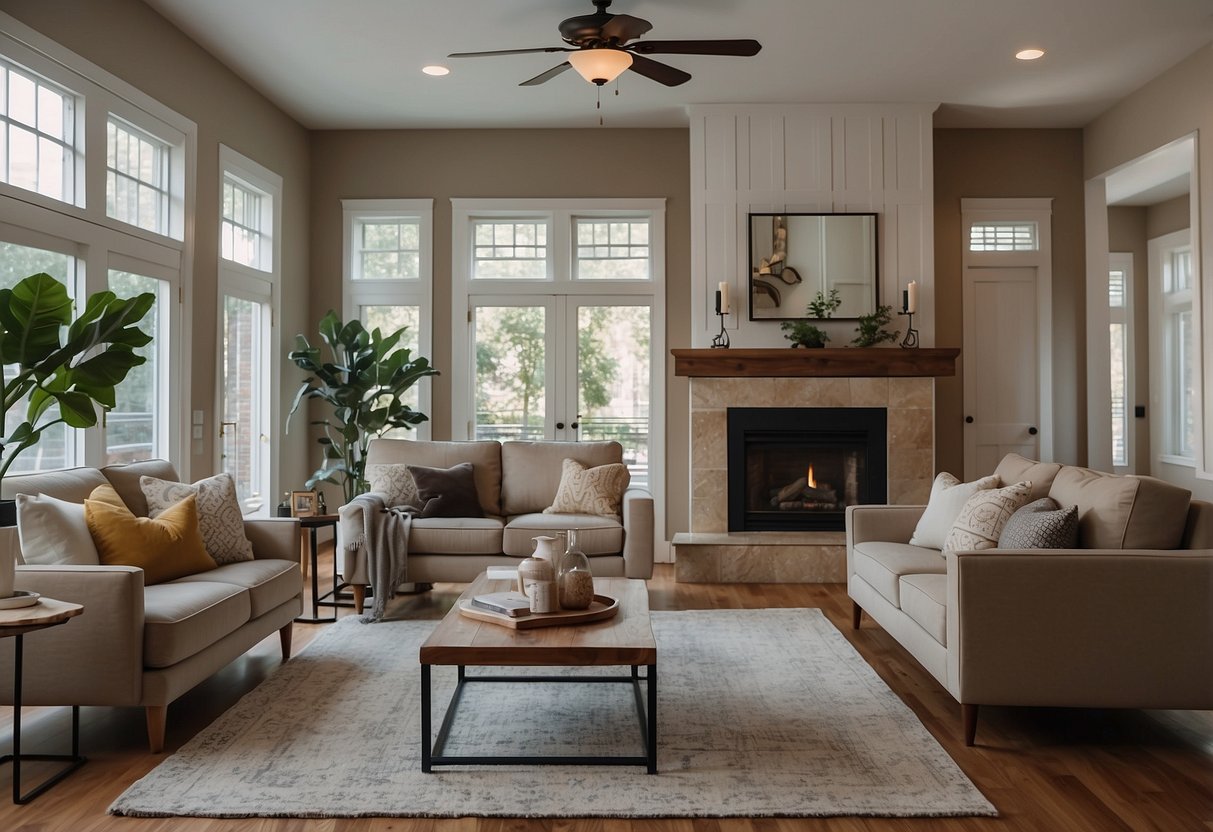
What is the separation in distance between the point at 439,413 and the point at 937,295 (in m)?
3.77

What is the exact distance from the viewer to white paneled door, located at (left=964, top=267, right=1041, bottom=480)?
6676 mm

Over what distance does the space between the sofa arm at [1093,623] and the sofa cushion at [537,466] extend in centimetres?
288

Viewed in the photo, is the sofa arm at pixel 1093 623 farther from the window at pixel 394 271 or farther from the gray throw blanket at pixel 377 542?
the window at pixel 394 271

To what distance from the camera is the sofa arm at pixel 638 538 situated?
16.0 ft

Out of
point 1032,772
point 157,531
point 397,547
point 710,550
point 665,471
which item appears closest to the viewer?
point 1032,772

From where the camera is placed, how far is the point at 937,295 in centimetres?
669

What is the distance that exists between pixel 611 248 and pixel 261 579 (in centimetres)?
401

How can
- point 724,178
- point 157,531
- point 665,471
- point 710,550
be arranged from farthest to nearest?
point 665,471
point 724,178
point 710,550
point 157,531

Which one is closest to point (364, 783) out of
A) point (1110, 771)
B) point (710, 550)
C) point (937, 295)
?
point (1110, 771)

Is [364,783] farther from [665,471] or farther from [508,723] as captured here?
[665,471]

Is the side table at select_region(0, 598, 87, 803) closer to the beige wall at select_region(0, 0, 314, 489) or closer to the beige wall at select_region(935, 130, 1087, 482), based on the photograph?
the beige wall at select_region(0, 0, 314, 489)

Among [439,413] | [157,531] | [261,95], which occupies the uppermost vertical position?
[261,95]

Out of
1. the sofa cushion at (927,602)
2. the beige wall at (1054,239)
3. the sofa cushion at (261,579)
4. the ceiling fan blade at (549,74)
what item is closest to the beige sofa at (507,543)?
the sofa cushion at (261,579)

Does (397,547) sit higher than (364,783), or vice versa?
(397,547)
